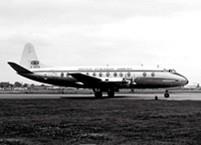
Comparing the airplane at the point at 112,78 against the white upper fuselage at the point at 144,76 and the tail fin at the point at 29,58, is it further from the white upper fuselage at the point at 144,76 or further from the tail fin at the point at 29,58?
the tail fin at the point at 29,58

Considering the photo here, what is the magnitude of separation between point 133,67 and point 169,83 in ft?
15.2

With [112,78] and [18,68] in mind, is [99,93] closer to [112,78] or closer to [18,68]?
[112,78]

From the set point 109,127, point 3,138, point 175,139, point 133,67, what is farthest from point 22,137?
point 133,67

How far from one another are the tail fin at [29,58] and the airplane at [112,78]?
9.06 feet

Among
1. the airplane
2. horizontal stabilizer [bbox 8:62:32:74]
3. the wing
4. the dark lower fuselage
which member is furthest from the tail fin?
the dark lower fuselage

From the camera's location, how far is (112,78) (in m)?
38.1

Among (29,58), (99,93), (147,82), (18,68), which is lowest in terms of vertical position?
(99,93)

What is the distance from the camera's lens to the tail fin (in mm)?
44487

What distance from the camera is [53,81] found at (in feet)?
136

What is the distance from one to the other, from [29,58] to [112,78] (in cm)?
1361

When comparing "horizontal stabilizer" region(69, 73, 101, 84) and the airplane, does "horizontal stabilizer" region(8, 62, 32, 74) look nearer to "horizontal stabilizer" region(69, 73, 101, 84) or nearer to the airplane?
the airplane

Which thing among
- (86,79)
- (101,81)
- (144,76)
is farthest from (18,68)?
(144,76)

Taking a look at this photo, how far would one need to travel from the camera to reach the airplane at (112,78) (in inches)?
1476

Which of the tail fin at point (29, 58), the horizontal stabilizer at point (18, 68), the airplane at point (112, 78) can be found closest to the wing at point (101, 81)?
the airplane at point (112, 78)
